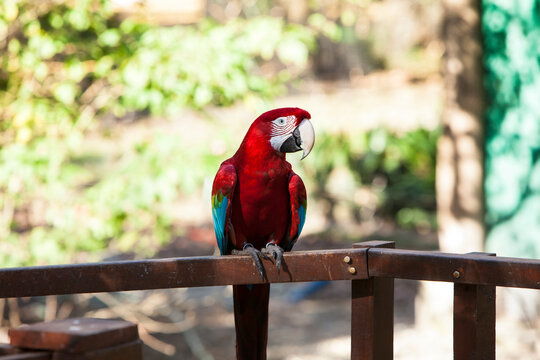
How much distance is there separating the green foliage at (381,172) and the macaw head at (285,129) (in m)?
4.87

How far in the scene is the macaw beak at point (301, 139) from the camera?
205 centimetres

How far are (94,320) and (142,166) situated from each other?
2281 mm

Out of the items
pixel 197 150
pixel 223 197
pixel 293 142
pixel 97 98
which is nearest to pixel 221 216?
pixel 223 197

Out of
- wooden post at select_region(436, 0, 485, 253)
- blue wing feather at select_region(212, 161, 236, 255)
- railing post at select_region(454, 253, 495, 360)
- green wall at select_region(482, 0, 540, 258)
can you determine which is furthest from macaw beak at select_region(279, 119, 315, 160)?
green wall at select_region(482, 0, 540, 258)

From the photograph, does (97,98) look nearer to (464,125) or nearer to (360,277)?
(464,125)

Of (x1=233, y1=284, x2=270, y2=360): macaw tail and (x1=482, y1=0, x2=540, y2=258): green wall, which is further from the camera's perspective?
(x1=482, y1=0, x2=540, y2=258): green wall

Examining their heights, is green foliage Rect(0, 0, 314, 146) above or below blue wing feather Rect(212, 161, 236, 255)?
above

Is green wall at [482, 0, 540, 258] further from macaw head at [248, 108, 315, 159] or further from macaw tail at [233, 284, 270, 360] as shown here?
macaw tail at [233, 284, 270, 360]

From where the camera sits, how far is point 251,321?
6.07 feet

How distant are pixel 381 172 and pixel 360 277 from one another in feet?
19.7

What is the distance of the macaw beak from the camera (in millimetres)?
2049

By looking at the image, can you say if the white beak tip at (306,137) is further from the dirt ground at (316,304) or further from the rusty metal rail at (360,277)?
the dirt ground at (316,304)

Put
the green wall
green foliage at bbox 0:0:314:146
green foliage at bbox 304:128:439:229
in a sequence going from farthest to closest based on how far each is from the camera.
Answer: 1. green foliage at bbox 304:128:439:229
2. the green wall
3. green foliage at bbox 0:0:314:146

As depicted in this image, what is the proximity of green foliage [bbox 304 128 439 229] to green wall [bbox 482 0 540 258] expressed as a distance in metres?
2.58
